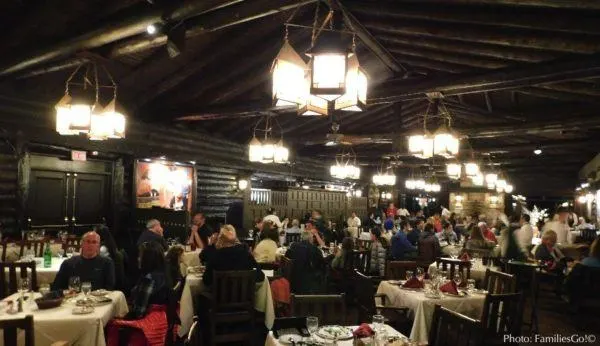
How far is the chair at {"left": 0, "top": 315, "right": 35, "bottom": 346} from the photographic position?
11.1ft

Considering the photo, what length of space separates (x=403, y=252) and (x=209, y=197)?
698cm

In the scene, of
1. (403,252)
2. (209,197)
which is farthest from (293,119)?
(403,252)

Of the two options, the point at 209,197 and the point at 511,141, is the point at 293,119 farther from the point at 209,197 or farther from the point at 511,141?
the point at 511,141

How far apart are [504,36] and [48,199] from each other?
9.72m

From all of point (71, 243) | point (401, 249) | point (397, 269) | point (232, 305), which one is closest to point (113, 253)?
point (71, 243)

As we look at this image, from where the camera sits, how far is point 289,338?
13.0 ft

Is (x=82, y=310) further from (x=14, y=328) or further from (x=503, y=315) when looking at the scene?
(x=503, y=315)

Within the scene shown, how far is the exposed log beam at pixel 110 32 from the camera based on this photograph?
525 centimetres

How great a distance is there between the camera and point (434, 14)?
641cm

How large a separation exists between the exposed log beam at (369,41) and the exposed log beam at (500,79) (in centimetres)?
70

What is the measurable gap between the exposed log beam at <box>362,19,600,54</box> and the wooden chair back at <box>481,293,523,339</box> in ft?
11.9

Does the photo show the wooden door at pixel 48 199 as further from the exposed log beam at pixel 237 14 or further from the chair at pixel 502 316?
the chair at pixel 502 316

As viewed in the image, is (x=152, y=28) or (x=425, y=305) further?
(x=425, y=305)

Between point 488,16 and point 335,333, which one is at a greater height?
point 488,16
